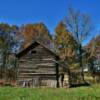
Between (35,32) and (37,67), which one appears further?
(35,32)

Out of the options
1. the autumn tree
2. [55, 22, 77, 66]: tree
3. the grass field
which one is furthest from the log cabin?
the autumn tree

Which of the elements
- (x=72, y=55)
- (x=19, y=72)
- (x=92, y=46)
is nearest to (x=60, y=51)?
(x=72, y=55)

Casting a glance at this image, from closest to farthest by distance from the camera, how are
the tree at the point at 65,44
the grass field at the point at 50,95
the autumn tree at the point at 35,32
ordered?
1. the grass field at the point at 50,95
2. the tree at the point at 65,44
3. the autumn tree at the point at 35,32

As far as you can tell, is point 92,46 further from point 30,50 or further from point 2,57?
point 30,50

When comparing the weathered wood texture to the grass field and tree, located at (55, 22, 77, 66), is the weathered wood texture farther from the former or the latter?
tree, located at (55, 22, 77, 66)

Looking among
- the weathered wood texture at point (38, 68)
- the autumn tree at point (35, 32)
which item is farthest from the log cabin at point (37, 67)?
the autumn tree at point (35, 32)

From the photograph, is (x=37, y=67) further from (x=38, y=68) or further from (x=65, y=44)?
(x=65, y=44)

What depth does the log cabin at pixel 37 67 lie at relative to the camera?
43.2m

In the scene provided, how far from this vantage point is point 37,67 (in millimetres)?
43875

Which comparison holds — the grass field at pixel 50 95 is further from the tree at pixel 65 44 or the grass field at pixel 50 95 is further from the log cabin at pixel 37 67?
the tree at pixel 65 44

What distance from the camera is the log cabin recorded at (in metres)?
43.2

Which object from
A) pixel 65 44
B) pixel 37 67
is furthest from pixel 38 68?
pixel 65 44

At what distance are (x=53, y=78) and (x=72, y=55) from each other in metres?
21.6

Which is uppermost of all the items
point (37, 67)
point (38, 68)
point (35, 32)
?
point (35, 32)
